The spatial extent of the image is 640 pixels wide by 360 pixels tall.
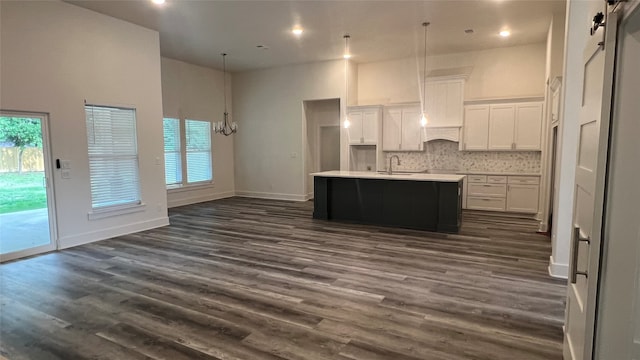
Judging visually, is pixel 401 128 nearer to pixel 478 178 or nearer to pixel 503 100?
pixel 478 178

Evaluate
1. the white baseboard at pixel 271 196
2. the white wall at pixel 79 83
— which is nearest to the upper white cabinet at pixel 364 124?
the white baseboard at pixel 271 196

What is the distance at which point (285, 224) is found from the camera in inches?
254

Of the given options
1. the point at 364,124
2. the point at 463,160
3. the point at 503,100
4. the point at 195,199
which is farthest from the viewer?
the point at 195,199

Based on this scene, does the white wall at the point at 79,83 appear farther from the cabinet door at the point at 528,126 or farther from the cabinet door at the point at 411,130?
the cabinet door at the point at 528,126

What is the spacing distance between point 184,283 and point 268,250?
1.35m

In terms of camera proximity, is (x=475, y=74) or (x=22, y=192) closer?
(x=22, y=192)

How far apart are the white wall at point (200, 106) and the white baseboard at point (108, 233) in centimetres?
215

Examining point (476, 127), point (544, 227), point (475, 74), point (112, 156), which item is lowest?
point (544, 227)

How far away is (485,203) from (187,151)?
697 centimetres

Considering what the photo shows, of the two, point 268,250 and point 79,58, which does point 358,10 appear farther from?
point 79,58

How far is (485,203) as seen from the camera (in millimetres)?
7469

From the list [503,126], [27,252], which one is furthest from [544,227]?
[27,252]

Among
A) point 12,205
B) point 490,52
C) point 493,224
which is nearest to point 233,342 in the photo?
point 12,205

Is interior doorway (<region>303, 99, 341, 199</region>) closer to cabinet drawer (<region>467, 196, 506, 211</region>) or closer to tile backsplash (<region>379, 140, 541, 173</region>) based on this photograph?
tile backsplash (<region>379, 140, 541, 173</region>)
